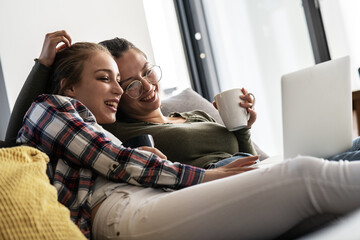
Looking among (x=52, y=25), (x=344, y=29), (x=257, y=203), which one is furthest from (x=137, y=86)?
(x=344, y=29)

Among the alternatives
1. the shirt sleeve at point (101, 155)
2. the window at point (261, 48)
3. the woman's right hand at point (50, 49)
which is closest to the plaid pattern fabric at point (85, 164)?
the shirt sleeve at point (101, 155)

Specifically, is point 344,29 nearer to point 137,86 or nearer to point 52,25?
point 137,86

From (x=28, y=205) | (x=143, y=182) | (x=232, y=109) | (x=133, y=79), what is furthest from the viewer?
(x=133, y=79)

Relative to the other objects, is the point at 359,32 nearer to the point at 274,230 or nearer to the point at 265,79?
the point at 265,79

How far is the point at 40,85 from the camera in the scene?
1.38 m

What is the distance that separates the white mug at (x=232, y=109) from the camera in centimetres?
156

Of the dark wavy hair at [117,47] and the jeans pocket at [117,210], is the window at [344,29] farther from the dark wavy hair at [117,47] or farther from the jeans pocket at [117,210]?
the jeans pocket at [117,210]

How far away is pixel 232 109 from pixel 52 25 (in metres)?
1.62

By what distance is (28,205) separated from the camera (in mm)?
708

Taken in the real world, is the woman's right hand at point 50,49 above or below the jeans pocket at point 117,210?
above

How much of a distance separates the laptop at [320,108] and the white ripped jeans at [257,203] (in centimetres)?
29

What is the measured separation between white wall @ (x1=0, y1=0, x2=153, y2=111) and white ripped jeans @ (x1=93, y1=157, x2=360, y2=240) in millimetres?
1840

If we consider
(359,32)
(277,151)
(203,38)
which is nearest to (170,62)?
(203,38)

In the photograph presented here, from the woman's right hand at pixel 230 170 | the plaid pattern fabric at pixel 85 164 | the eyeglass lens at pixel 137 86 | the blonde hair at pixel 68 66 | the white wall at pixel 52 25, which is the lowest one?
the woman's right hand at pixel 230 170
